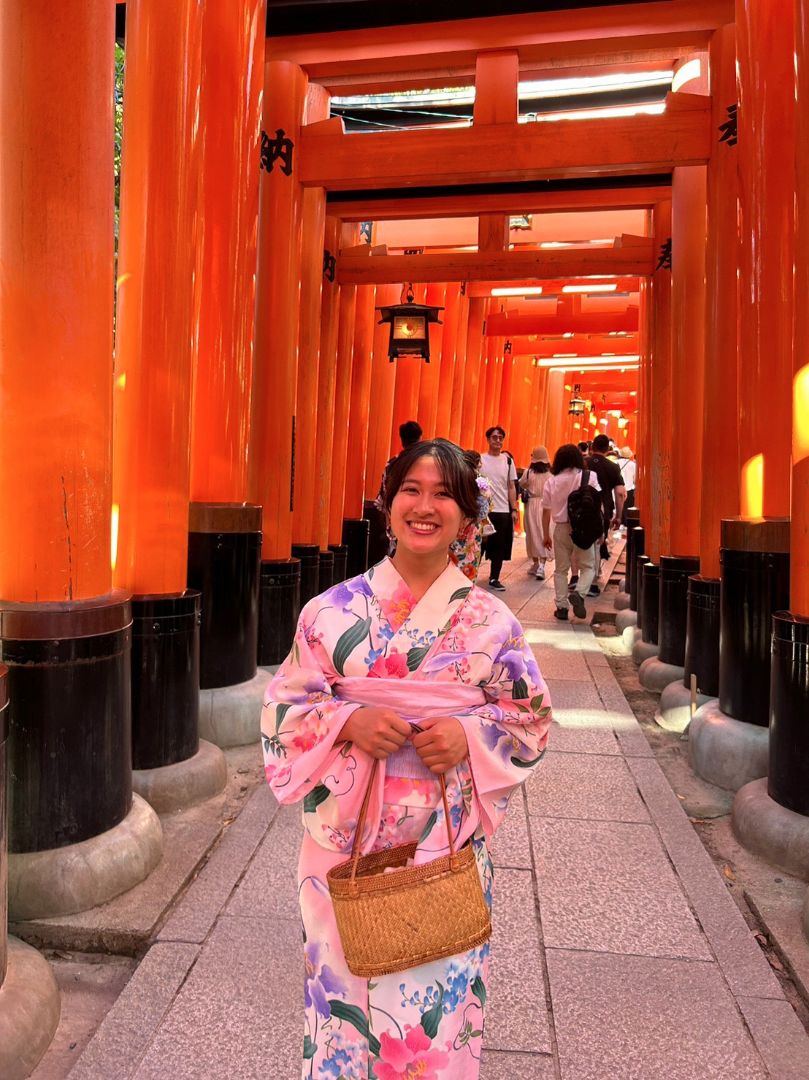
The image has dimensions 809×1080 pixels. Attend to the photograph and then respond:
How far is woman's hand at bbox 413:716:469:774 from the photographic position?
164 cm

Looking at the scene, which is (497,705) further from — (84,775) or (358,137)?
(358,137)

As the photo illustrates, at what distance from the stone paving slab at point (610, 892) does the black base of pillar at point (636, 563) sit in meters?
5.28

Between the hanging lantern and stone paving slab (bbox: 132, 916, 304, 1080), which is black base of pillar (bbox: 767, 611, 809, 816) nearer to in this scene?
stone paving slab (bbox: 132, 916, 304, 1080)

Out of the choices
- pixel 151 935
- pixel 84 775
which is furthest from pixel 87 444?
pixel 151 935

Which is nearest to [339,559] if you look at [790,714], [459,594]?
[790,714]

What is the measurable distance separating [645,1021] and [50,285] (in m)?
2.97

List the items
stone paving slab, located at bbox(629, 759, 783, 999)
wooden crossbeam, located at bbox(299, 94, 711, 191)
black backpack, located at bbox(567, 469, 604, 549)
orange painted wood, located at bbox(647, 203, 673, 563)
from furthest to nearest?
1. black backpack, located at bbox(567, 469, 604, 549)
2. orange painted wood, located at bbox(647, 203, 673, 563)
3. wooden crossbeam, located at bbox(299, 94, 711, 191)
4. stone paving slab, located at bbox(629, 759, 783, 999)

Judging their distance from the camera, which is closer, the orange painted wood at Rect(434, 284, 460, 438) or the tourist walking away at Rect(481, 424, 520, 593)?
the tourist walking away at Rect(481, 424, 520, 593)

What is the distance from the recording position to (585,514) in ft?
29.4

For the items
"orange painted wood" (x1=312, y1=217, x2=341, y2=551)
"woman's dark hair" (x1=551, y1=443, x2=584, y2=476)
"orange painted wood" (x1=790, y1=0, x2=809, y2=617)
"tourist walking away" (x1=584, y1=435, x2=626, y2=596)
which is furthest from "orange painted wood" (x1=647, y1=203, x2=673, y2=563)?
"orange painted wood" (x1=790, y1=0, x2=809, y2=617)

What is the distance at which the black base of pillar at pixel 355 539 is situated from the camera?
10781 millimetres

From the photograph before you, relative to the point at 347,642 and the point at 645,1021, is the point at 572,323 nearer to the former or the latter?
the point at 645,1021

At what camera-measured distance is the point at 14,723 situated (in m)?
2.95

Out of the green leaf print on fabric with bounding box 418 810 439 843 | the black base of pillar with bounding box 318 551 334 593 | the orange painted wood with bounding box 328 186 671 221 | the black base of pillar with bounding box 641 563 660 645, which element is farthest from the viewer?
the black base of pillar with bounding box 318 551 334 593
